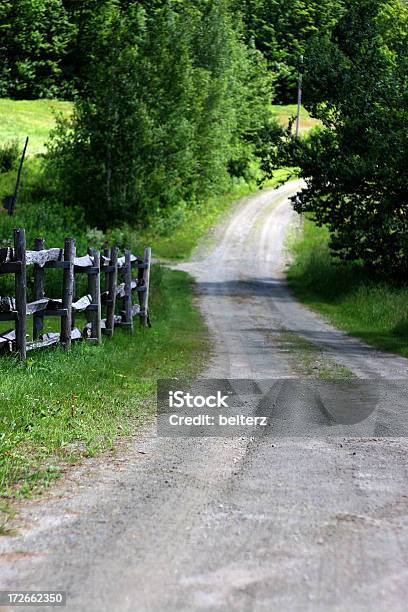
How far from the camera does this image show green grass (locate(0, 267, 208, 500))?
27.2 ft

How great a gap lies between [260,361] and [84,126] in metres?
31.7

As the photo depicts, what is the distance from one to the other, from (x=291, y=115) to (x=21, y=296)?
255 ft

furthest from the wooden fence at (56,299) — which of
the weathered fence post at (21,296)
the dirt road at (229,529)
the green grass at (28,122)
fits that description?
the green grass at (28,122)

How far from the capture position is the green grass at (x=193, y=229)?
47.3 metres

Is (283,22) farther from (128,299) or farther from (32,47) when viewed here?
(128,299)

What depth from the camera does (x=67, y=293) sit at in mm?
15148

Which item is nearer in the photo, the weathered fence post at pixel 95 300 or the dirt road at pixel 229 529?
the dirt road at pixel 229 529

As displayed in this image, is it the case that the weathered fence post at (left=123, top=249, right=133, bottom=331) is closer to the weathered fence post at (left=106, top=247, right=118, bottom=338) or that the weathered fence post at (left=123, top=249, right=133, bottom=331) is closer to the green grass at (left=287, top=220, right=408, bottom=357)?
the weathered fence post at (left=106, top=247, right=118, bottom=338)

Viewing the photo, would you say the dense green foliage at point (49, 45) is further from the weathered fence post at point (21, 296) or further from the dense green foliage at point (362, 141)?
the weathered fence post at point (21, 296)

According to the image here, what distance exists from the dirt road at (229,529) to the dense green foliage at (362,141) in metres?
20.5

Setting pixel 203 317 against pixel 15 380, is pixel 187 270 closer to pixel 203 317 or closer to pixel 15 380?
pixel 203 317

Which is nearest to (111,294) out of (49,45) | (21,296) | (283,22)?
(21,296)

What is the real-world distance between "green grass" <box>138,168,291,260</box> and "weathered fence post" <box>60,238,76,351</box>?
2356 centimetres

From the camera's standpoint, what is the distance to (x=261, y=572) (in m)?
5.04
